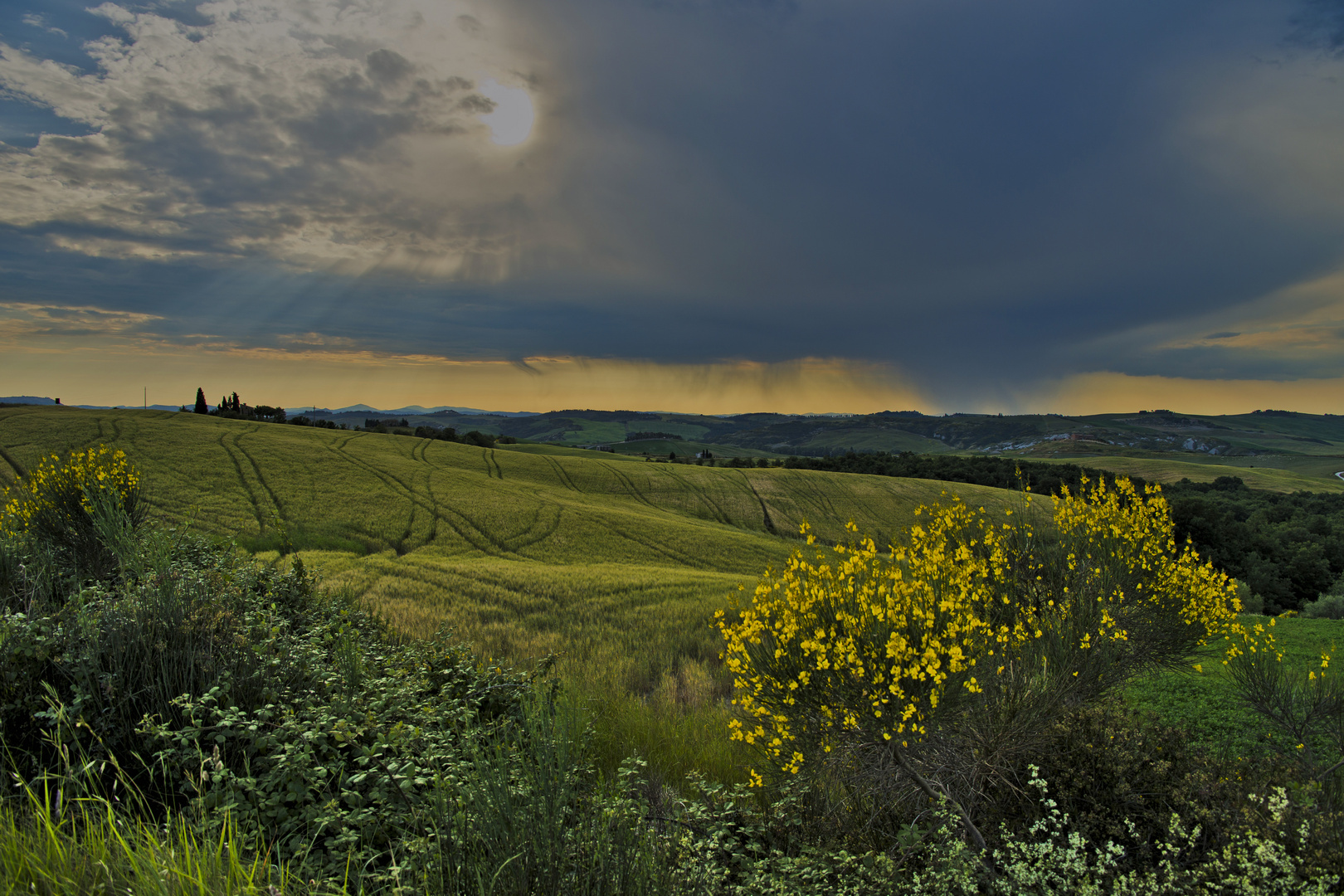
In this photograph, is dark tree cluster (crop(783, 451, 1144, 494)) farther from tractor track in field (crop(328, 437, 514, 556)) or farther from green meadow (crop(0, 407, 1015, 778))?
tractor track in field (crop(328, 437, 514, 556))

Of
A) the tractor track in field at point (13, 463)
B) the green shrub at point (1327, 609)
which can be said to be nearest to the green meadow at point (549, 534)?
the tractor track in field at point (13, 463)

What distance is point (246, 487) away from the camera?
35.5 m

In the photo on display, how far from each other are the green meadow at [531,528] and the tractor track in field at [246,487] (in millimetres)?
172

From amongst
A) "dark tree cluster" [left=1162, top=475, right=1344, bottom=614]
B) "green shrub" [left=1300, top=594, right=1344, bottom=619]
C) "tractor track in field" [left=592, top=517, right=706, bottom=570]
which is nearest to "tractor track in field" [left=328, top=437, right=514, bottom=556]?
"tractor track in field" [left=592, top=517, right=706, bottom=570]

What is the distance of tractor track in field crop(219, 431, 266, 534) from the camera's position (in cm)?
2928

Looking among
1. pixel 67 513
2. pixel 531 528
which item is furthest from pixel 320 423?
pixel 67 513

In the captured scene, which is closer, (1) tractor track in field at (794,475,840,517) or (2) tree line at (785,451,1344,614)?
(2) tree line at (785,451,1344,614)

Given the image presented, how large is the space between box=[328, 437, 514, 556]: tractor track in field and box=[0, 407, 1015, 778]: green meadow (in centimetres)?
17

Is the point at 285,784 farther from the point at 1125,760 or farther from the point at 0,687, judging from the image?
the point at 1125,760

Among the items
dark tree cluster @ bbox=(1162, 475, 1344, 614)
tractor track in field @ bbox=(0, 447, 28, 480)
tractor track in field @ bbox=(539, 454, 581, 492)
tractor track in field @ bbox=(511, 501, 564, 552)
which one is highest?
tractor track in field @ bbox=(0, 447, 28, 480)

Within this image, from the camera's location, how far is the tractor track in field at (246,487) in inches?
1153

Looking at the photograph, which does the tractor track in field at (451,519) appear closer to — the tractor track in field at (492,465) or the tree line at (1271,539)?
the tractor track in field at (492,465)

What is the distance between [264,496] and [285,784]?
3703 cm

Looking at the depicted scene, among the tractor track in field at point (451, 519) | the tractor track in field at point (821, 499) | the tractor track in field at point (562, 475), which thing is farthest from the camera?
the tractor track in field at point (821, 499)
